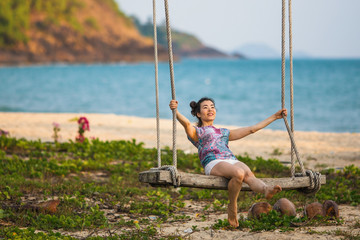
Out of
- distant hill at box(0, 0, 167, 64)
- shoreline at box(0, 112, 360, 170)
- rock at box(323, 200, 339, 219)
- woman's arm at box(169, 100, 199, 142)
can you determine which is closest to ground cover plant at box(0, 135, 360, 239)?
rock at box(323, 200, 339, 219)

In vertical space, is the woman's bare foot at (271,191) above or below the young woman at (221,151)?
below

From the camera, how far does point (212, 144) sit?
14.3 feet

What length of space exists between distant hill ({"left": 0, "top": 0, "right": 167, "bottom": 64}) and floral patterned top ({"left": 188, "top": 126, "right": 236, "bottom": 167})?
268 feet

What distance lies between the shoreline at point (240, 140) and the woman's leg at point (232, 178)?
3.46m

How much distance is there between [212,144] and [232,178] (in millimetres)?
538

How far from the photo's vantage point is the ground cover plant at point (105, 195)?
4.26 m

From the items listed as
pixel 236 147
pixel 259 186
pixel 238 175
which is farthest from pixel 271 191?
pixel 236 147

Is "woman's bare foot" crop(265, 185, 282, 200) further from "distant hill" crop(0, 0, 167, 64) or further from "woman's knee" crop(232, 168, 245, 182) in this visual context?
"distant hill" crop(0, 0, 167, 64)

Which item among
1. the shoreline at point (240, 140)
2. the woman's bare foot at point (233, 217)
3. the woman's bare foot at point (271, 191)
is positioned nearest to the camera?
the woman's bare foot at point (271, 191)

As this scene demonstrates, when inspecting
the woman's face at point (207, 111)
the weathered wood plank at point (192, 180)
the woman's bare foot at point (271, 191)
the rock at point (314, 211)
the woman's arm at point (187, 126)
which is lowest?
the rock at point (314, 211)

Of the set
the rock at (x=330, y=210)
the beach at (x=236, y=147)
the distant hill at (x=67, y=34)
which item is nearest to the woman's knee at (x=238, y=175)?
the beach at (x=236, y=147)

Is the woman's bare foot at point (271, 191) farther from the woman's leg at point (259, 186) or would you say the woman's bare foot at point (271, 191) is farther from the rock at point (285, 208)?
the rock at point (285, 208)

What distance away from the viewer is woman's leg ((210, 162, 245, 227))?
12.7ft

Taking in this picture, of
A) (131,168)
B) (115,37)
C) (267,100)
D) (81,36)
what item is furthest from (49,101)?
(115,37)
